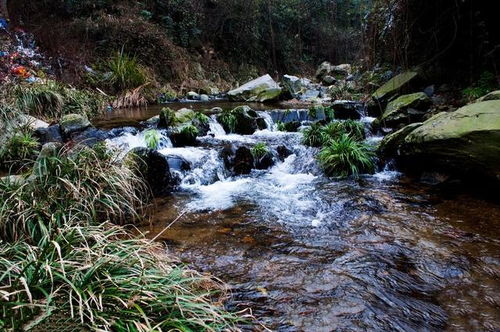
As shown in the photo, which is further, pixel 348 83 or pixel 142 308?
pixel 348 83

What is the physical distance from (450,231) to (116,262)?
2954 millimetres

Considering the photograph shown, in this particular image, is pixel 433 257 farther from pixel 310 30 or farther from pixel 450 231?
pixel 310 30

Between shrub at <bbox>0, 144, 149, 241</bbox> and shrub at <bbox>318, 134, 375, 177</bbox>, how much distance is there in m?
2.91

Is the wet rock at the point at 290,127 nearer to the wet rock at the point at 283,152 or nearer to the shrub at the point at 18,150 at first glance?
the wet rock at the point at 283,152

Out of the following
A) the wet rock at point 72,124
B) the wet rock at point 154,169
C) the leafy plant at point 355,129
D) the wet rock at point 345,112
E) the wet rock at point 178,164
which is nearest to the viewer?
the wet rock at point 154,169

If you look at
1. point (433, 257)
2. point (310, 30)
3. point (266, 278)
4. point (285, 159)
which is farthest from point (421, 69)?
point (310, 30)

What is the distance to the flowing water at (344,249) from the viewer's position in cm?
209

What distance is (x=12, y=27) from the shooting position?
9.80 metres

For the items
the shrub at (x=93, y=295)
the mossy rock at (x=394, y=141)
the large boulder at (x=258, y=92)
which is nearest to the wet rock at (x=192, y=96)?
the large boulder at (x=258, y=92)

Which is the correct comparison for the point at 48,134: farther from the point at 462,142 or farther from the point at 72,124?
the point at 462,142

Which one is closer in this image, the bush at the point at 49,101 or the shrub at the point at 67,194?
the shrub at the point at 67,194

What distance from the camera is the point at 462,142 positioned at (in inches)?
158

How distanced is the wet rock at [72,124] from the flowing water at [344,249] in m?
2.18

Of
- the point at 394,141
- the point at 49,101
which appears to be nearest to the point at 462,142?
the point at 394,141
